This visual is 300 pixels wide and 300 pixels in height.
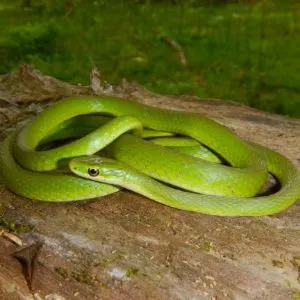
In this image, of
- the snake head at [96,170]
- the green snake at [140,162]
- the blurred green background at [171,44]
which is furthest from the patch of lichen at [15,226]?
the blurred green background at [171,44]

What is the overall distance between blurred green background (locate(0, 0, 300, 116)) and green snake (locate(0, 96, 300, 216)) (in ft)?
7.24

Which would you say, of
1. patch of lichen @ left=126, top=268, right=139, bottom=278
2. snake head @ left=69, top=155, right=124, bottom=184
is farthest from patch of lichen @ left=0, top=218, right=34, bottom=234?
patch of lichen @ left=126, top=268, right=139, bottom=278

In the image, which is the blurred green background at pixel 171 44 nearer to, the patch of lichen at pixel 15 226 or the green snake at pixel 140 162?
the green snake at pixel 140 162

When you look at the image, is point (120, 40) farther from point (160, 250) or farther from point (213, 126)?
point (160, 250)

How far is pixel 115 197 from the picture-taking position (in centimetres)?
308

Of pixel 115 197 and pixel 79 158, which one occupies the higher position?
pixel 79 158

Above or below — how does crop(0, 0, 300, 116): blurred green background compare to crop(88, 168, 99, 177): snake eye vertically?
below

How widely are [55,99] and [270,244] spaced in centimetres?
225

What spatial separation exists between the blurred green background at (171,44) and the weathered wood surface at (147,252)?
9.87 feet

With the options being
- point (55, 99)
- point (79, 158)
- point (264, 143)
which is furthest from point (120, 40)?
point (79, 158)

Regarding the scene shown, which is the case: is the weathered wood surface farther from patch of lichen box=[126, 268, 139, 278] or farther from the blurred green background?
the blurred green background

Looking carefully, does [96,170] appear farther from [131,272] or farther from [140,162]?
[131,272]

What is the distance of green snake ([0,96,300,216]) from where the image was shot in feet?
9.71

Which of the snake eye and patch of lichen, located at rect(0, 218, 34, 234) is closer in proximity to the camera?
patch of lichen, located at rect(0, 218, 34, 234)
